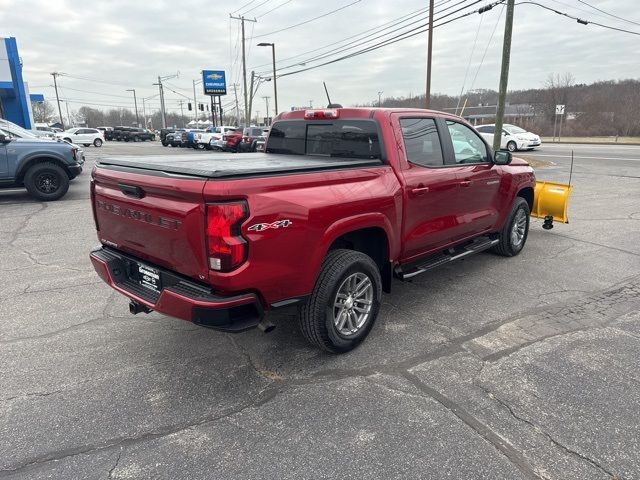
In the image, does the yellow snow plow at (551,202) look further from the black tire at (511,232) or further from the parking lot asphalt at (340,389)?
the parking lot asphalt at (340,389)

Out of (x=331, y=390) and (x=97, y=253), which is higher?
(x=97, y=253)

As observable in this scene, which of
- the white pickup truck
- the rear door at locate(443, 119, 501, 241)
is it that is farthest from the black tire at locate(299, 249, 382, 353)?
the white pickup truck

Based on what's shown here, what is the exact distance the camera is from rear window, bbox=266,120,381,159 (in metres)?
3.92

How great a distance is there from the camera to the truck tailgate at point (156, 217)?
2629mm

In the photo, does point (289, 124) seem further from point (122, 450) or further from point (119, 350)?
point (122, 450)

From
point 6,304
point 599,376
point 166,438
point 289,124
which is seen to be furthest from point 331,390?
point 6,304

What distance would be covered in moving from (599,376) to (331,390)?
6.34 feet

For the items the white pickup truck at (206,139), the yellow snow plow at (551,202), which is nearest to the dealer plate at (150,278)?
the yellow snow plow at (551,202)

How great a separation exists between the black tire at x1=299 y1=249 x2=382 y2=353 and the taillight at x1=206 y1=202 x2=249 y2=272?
0.77 meters

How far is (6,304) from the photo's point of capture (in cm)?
445

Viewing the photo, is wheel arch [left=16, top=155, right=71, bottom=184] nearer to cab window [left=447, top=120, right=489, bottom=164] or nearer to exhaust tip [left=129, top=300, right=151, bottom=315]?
exhaust tip [left=129, top=300, right=151, bottom=315]

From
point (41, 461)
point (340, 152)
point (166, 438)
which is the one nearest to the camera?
point (41, 461)

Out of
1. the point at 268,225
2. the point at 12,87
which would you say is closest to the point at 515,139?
the point at 268,225

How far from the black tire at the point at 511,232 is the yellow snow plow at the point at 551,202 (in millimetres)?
1113
